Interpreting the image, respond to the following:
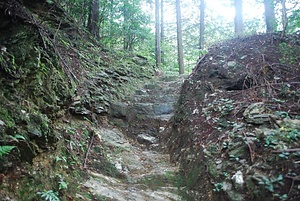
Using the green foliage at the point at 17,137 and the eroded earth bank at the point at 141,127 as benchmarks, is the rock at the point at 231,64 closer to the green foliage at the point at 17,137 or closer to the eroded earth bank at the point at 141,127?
the eroded earth bank at the point at 141,127

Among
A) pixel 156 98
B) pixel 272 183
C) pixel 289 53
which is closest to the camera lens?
pixel 272 183

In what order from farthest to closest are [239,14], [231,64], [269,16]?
[239,14] → [269,16] → [231,64]

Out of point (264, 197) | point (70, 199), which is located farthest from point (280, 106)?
point (70, 199)

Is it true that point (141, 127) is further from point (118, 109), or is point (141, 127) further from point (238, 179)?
point (238, 179)

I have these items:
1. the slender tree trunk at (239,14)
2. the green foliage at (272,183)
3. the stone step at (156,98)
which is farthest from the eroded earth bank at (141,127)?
the slender tree trunk at (239,14)

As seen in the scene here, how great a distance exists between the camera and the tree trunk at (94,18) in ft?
31.2

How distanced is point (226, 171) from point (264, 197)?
0.72 meters

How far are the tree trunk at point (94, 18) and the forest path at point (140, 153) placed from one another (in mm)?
3221

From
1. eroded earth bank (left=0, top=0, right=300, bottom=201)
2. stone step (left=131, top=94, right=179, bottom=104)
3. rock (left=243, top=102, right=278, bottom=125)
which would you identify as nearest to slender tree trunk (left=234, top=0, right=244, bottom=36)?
eroded earth bank (left=0, top=0, right=300, bottom=201)

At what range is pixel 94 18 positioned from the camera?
32.0ft

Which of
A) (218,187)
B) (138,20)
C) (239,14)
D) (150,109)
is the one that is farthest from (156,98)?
(218,187)

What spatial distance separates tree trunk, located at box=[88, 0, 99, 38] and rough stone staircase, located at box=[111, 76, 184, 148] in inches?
130

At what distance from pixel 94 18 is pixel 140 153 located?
6358 mm

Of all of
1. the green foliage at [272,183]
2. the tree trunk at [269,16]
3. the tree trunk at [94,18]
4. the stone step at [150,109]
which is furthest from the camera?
the tree trunk at [94,18]
